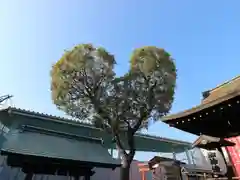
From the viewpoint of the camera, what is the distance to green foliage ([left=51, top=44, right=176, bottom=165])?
11.5 m

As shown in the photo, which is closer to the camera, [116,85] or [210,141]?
[210,141]

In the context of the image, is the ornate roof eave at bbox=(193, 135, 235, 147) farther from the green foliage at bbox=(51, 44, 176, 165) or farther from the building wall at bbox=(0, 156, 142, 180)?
the building wall at bbox=(0, 156, 142, 180)

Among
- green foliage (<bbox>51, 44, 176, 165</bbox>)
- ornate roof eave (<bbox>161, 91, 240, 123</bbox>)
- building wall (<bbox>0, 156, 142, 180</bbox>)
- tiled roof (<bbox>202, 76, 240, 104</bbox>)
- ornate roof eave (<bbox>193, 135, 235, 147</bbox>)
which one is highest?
green foliage (<bbox>51, 44, 176, 165</bbox>)

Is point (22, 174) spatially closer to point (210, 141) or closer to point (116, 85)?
point (116, 85)

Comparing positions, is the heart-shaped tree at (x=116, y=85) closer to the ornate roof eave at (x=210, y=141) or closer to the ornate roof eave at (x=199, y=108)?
the ornate roof eave at (x=199, y=108)

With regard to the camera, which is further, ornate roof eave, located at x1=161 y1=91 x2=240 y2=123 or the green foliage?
the green foliage

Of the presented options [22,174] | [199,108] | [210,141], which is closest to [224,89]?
[199,108]

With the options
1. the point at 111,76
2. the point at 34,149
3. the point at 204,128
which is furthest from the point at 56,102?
the point at 204,128

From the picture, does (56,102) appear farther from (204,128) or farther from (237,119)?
(237,119)

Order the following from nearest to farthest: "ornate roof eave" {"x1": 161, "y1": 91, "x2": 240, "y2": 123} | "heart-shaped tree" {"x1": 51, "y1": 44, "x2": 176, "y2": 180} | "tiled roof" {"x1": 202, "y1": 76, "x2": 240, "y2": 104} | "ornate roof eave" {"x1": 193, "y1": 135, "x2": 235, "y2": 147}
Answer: "ornate roof eave" {"x1": 161, "y1": 91, "x2": 240, "y2": 123} < "ornate roof eave" {"x1": 193, "y1": 135, "x2": 235, "y2": 147} < "tiled roof" {"x1": 202, "y1": 76, "x2": 240, "y2": 104} < "heart-shaped tree" {"x1": 51, "y1": 44, "x2": 176, "y2": 180}

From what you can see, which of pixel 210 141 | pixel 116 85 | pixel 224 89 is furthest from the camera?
pixel 116 85

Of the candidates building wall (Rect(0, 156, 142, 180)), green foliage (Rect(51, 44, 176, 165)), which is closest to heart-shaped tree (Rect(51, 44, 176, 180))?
green foliage (Rect(51, 44, 176, 165))

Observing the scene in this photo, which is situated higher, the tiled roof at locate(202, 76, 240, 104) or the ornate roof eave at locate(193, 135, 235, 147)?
the tiled roof at locate(202, 76, 240, 104)

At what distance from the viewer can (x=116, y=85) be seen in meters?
→ 12.0
